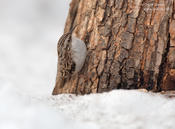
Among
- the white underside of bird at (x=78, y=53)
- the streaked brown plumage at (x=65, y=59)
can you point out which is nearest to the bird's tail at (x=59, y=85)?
→ the streaked brown plumage at (x=65, y=59)

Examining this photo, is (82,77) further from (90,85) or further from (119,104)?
(119,104)

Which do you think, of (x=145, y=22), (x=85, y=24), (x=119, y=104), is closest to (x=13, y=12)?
(x=85, y=24)

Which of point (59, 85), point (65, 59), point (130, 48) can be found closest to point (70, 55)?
point (65, 59)

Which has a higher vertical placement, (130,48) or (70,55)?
(130,48)

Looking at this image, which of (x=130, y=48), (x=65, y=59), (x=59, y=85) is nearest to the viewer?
(x=130, y=48)

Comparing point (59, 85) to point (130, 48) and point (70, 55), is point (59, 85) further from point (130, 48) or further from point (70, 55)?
point (130, 48)

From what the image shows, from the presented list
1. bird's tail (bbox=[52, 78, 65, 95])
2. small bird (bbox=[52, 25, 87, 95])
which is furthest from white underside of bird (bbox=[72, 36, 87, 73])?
bird's tail (bbox=[52, 78, 65, 95])

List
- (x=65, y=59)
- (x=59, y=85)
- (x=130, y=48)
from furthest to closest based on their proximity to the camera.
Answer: (x=59, y=85) < (x=65, y=59) < (x=130, y=48)
